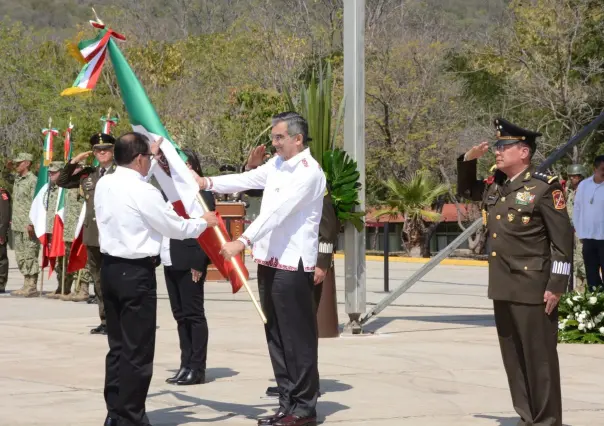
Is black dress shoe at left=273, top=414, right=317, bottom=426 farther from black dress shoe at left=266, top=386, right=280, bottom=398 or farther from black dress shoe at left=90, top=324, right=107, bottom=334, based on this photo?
black dress shoe at left=90, top=324, right=107, bottom=334

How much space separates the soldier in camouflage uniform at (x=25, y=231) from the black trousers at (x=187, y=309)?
354 inches

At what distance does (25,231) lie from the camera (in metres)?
18.8

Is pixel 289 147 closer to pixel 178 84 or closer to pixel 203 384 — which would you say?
pixel 203 384

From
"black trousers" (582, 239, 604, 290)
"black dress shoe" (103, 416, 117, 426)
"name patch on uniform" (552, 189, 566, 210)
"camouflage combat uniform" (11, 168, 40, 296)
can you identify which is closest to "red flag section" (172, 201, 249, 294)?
"black dress shoe" (103, 416, 117, 426)

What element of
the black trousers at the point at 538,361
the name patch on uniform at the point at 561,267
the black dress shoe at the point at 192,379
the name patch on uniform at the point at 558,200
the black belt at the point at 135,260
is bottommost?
the black dress shoe at the point at 192,379

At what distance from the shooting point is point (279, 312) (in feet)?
26.1

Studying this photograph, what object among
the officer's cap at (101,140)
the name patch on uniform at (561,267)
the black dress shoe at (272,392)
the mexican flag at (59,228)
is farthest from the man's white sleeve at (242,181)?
the mexican flag at (59,228)

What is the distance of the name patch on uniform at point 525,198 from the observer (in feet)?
24.3

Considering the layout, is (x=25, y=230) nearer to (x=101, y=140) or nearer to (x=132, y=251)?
(x=101, y=140)

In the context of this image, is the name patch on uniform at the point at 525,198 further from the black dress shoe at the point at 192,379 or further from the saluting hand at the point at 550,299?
the black dress shoe at the point at 192,379

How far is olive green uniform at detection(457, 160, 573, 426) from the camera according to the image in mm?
7363

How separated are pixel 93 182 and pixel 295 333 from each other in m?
5.98

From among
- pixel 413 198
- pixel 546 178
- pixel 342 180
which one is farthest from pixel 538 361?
pixel 413 198

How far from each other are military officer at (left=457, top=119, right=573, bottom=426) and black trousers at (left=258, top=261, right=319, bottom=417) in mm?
1226
